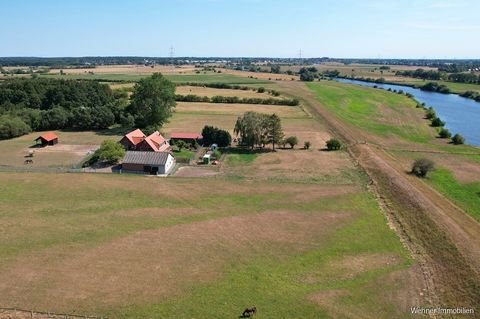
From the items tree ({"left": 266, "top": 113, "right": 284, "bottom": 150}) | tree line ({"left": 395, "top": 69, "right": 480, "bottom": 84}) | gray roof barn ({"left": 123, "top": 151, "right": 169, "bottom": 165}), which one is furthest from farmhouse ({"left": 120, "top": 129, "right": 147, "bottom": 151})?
tree line ({"left": 395, "top": 69, "right": 480, "bottom": 84})

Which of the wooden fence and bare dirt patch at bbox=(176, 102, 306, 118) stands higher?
bare dirt patch at bbox=(176, 102, 306, 118)

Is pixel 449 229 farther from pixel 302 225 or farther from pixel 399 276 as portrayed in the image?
pixel 302 225

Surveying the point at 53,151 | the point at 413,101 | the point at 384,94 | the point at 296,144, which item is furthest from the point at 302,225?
the point at 384,94

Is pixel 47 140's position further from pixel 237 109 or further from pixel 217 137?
pixel 237 109

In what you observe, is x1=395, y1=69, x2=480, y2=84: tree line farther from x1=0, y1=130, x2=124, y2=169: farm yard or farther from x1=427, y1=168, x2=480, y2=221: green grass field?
x1=0, y1=130, x2=124, y2=169: farm yard

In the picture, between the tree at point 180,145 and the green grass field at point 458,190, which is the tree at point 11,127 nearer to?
the tree at point 180,145

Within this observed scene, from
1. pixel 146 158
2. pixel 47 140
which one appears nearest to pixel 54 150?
pixel 47 140

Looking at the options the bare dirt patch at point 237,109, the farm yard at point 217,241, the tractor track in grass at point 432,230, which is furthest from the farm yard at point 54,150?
the tractor track in grass at point 432,230
